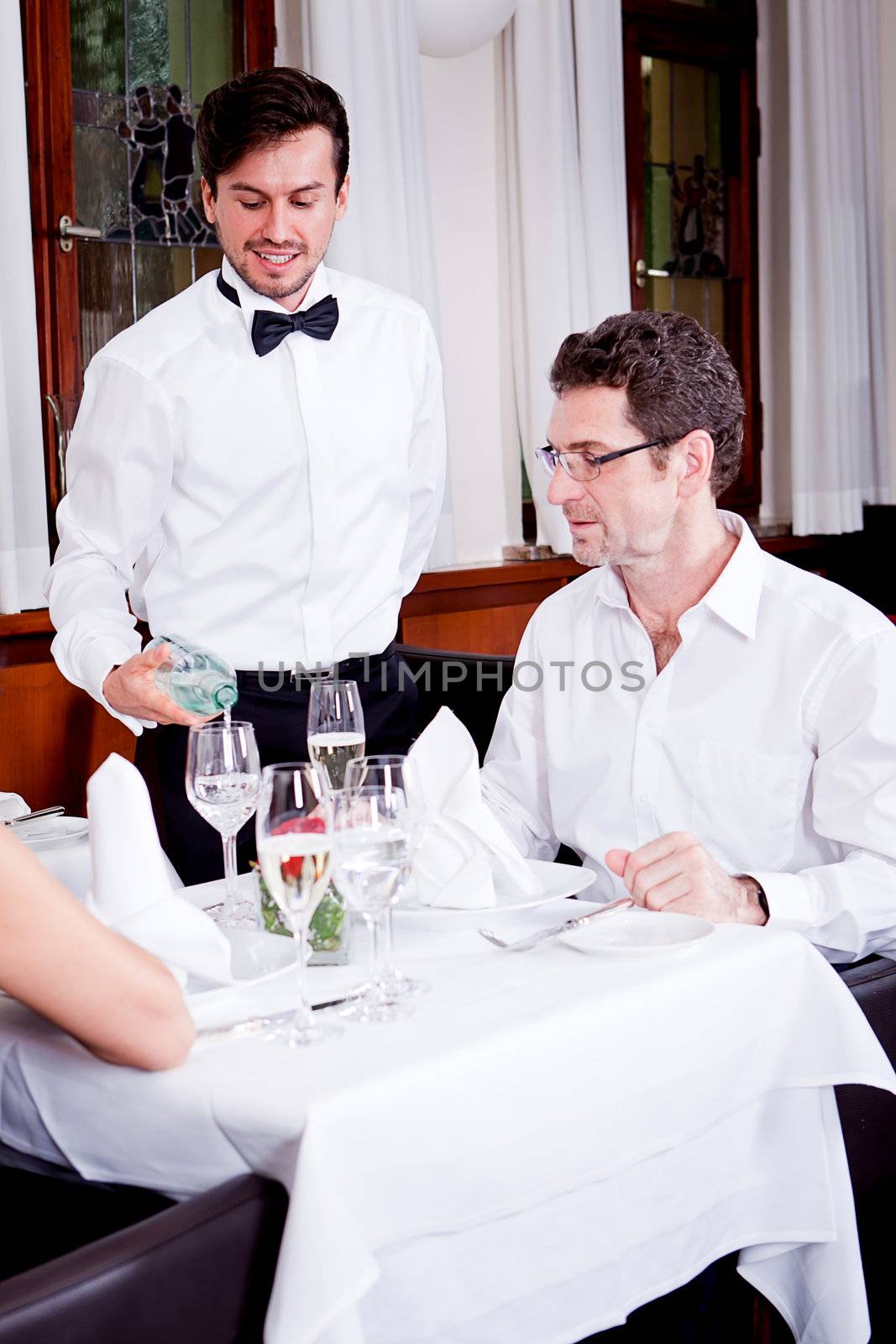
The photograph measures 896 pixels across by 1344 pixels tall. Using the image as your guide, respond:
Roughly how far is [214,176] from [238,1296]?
1.76m

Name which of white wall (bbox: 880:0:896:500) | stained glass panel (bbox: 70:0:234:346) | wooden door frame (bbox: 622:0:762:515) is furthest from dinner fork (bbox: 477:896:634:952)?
white wall (bbox: 880:0:896:500)

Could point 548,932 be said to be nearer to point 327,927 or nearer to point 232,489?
point 327,927

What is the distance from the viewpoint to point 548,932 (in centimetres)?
146

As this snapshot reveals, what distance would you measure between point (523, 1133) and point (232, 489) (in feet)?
4.89

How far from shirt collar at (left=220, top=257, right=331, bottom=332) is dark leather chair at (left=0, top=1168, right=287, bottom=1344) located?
5.43ft

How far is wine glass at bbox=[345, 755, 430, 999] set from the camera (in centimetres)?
129

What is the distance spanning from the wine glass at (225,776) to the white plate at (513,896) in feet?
0.58

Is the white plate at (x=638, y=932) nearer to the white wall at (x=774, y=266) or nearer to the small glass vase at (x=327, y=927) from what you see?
the small glass vase at (x=327, y=927)

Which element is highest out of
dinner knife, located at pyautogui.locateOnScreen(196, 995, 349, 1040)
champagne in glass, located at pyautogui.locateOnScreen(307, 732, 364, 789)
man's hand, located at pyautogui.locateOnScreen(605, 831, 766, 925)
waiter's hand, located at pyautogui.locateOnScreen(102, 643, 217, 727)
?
waiter's hand, located at pyautogui.locateOnScreen(102, 643, 217, 727)

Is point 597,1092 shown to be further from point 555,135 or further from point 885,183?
point 885,183

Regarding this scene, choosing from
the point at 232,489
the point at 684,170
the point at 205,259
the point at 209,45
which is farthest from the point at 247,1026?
the point at 684,170

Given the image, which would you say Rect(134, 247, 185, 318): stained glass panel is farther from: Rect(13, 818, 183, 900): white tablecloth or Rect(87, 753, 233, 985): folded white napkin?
Rect(87, 753, 233, 985): folded white napkin

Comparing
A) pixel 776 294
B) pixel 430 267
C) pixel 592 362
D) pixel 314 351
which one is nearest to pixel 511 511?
pixel 430 267

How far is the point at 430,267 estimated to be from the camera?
4230 mm
